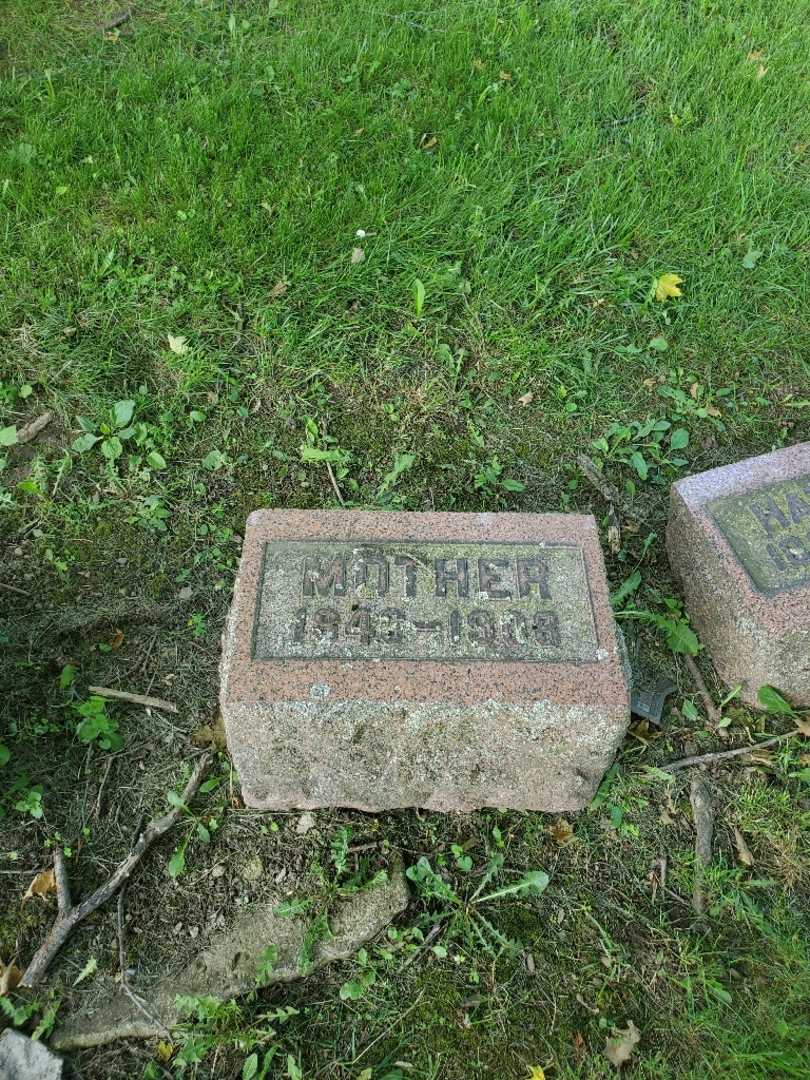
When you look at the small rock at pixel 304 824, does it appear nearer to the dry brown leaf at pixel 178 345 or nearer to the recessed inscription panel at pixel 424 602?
the recessed inscription panel at pixel 424 602

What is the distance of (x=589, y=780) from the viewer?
2.28m

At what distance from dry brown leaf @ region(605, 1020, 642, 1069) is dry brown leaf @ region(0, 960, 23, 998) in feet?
4.94

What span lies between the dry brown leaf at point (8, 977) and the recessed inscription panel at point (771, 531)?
2.30 m

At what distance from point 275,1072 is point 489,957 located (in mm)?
600

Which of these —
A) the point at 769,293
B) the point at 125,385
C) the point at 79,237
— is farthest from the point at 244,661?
the point at 769,293

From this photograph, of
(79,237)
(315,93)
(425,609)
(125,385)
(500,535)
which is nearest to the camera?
(425,609)

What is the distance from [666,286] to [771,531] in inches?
53.7

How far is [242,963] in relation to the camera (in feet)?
7.13

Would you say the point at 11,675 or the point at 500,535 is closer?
the point at 500,535

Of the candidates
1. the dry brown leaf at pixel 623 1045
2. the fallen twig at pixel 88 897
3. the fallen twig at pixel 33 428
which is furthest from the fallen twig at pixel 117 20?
the dry brown leaf at pixel 623 1045

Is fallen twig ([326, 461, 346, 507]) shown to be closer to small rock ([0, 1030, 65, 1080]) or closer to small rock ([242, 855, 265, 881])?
small rock ([242, 855, 265, 881])

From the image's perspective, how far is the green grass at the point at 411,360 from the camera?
220cm

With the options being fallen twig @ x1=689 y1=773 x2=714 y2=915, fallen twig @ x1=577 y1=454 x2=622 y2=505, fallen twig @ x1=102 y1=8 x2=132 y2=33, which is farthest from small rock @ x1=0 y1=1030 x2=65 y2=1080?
fallen twig @ x1=102 y1=8 x2=132 y2=33

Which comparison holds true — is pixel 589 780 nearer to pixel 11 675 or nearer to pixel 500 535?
pixel 500 535
